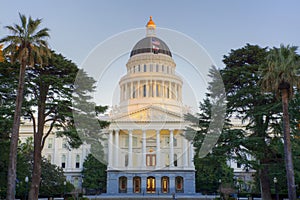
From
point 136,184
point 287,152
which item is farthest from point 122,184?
point 287,152

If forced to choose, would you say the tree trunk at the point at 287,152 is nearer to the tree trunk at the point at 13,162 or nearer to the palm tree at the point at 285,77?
the palm tree at the point at 285,77

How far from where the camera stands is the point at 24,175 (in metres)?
32.4

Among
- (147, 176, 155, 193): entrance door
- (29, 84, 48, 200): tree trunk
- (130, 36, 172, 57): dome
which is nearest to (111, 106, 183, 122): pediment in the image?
(130, 36, 172, 57): dome

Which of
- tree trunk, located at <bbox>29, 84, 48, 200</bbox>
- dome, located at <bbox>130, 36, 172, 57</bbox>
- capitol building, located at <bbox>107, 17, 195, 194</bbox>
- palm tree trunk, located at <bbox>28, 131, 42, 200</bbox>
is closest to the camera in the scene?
palm tree trunk, located at <bbox>28, 131, 42, 200</bbox>

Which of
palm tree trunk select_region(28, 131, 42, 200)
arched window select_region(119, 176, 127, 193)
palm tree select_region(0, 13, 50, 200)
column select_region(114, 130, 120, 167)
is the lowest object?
arched window select_region(119, 176, 127, 193)

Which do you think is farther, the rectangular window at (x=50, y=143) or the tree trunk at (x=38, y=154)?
the rectangular window at (x=50, y=143)

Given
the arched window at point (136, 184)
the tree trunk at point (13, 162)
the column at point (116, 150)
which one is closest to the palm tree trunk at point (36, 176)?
the tree trunk at point (13, 162)

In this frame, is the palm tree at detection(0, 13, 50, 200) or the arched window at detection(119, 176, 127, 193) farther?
the arched window at detection(119, 176, 127, 193)

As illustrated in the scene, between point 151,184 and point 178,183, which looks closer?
point 151,184

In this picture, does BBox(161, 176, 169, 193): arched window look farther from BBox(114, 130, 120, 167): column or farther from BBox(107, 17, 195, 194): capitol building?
BBox(114, 130, 120, 167): column

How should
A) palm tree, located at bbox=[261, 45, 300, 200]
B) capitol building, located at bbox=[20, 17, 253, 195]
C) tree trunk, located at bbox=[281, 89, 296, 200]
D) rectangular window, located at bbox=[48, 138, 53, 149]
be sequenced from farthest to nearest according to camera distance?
rectangular window, located at bbox=[48, 138, 53, 149], capitol building, located at bbox=[20, 17, 253, 195], palm tree, located at bbox=[261, 45, 300, 200], tree trunk, located at bbox=[281, 89, 296, 200]

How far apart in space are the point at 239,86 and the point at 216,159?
651 cm

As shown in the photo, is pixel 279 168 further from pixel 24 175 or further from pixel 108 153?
pixel 108 153

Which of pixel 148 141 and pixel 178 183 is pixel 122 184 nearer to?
pixel 148 141
